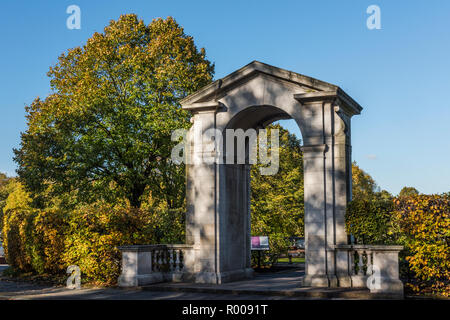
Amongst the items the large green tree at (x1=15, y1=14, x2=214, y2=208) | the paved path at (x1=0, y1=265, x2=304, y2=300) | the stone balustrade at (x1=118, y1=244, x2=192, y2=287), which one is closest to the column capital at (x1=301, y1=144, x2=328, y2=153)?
the paved path at (x1=0, y1=265, x2=304, y2=300)

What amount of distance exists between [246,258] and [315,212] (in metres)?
4.41

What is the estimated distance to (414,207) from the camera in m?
13.6

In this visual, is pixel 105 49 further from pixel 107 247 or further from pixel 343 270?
pixel 343 270

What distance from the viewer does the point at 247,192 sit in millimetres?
18859

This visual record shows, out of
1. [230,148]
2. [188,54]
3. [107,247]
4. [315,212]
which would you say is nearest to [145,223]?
[107,247]

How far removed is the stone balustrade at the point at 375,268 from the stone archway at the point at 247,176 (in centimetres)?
19

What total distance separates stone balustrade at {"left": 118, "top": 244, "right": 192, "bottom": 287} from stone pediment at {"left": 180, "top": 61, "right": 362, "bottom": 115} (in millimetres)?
5035

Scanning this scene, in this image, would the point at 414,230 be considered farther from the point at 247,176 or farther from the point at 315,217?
the point at 247,176

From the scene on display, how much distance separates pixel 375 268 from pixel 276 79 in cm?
666

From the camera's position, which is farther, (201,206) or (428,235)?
(201,206)

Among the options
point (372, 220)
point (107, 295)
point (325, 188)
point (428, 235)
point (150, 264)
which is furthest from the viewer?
point (150, 264)
